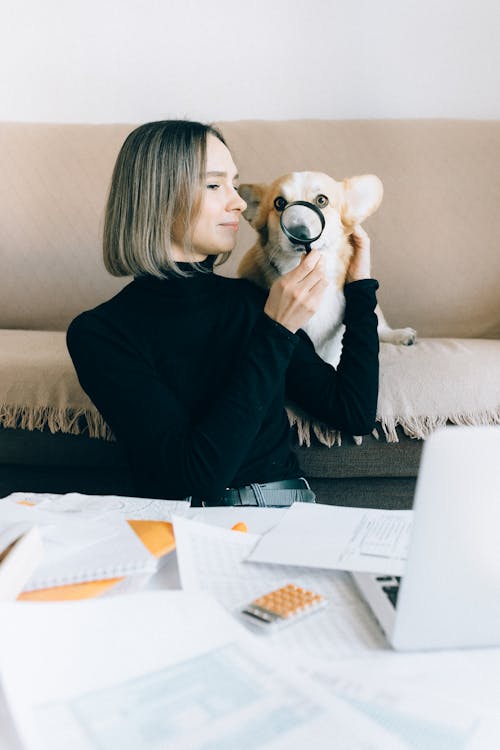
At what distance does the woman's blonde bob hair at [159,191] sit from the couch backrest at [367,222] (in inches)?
33.2

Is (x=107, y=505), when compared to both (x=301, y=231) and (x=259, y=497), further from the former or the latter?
(x=301, y=231)

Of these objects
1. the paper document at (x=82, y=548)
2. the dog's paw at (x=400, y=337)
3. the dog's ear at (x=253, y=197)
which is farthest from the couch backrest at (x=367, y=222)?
the paper document at (x=82, y=548)

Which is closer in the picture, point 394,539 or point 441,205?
point 394,539

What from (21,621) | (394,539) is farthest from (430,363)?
(21,621)

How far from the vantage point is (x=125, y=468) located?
5.03 feet

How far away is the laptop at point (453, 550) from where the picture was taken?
46cm

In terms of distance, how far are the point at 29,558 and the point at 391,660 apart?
294mm

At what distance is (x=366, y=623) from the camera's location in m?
0.56

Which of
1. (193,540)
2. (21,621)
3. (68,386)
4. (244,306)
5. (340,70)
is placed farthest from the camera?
(340,70)

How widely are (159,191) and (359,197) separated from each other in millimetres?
485

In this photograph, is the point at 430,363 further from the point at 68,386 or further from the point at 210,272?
the point at 68,386

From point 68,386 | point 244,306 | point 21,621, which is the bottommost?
point 68,386

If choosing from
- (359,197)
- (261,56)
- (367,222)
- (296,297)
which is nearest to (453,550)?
(296,297)

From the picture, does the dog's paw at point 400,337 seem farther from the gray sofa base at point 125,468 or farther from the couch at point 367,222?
the gray sofa base at point 125,468
